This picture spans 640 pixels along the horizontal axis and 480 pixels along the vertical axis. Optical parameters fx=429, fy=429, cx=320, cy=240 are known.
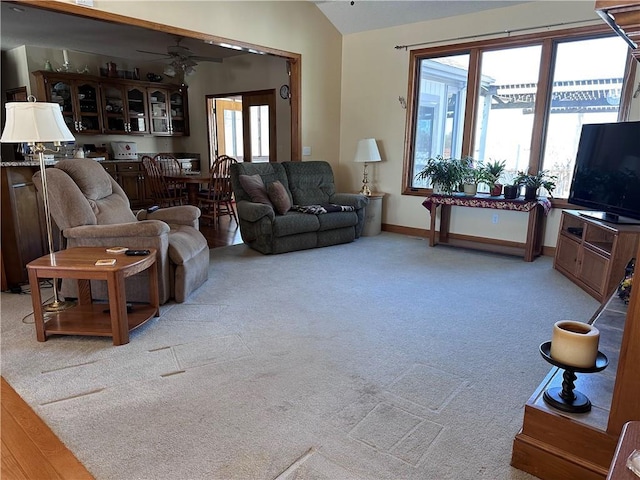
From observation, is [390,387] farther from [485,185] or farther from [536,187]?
[485,185]

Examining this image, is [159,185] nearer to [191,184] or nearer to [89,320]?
[191,184]

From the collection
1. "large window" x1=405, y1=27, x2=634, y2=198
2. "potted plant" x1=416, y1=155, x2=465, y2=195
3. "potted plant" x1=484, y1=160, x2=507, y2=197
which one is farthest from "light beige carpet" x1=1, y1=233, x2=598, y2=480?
"large window" x1=405, y1=27, x2=634, y2=198

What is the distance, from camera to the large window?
4426mm

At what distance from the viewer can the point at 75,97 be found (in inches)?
279

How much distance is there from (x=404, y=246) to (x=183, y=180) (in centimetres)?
321

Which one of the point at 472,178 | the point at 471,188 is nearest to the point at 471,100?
the point at 472,178

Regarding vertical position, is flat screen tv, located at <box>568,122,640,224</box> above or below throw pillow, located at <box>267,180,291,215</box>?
above

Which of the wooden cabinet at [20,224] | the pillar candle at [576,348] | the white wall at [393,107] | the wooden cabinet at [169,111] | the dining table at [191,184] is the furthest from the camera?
the wooden cabinet at [169,111]

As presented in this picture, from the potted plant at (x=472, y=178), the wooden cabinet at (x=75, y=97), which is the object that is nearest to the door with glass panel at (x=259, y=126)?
the wooden cabinet at (x=75, y=97)

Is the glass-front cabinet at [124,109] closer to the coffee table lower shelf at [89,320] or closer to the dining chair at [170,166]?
the dining chair at [170,166]

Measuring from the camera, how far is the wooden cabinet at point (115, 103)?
22.9 ft

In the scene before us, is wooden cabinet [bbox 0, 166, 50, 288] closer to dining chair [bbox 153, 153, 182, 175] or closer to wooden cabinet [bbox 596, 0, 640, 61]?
dining chair [bbox 153, 153, 182, 175]

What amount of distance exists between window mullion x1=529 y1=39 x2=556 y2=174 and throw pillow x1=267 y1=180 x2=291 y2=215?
9.23 ft

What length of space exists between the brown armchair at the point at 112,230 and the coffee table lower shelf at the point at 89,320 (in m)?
0.21
